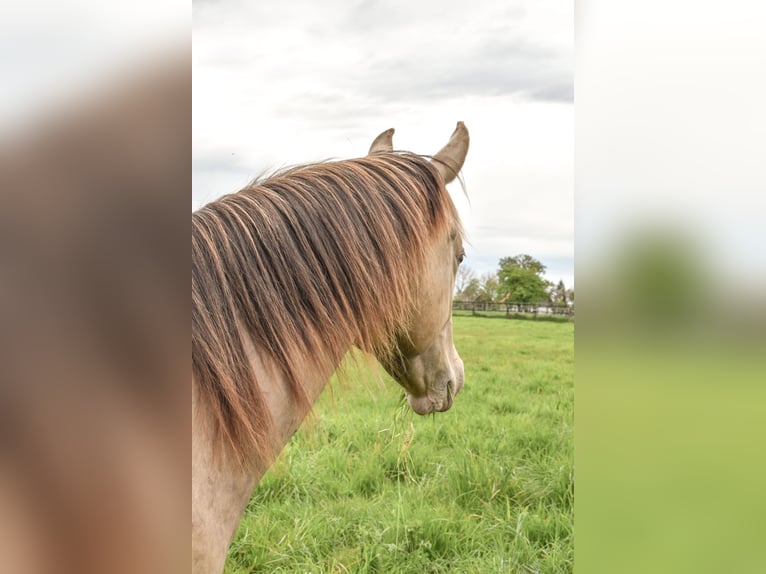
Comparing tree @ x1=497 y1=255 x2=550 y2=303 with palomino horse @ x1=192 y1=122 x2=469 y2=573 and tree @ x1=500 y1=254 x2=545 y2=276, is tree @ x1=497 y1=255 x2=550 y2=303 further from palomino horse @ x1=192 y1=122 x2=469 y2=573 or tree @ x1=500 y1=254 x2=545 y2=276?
palomino horse @ x1=192 y1=122 x2=469 y2=573

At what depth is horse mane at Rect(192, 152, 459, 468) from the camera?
88 cm

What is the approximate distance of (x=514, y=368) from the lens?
5359mm

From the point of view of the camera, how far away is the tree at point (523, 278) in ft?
24.5

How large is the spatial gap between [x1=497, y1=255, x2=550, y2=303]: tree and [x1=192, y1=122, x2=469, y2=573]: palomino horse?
6.42 metres

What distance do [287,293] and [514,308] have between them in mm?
7182

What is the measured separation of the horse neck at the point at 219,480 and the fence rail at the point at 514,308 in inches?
252
